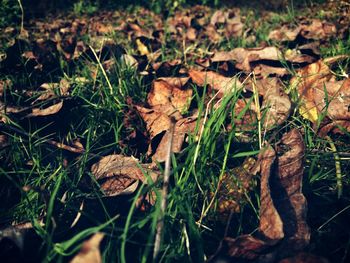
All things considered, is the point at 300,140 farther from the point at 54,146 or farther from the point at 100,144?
the point at 54,146

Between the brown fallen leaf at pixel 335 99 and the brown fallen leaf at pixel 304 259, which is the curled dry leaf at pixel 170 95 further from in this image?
the brown fallen leaf at pixel 304 259

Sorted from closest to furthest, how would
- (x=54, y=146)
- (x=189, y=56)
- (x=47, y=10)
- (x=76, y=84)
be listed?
(x=54, y=146), (x=76, y=84), (x=189, y=56), (x=47, y=10)

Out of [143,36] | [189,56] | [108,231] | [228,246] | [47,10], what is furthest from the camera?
[47,10]

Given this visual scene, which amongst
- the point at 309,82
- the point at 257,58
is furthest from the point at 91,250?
the point at 257,58

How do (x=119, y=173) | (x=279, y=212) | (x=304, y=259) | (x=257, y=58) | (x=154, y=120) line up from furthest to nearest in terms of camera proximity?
(x=257, y=58), (x=154, y=120), (x=119, y=173), (x=279, y=212), (x=304, y=259)

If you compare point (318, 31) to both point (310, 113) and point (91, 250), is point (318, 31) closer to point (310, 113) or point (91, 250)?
point (310, 113)

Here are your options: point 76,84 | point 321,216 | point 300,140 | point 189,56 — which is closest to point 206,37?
point 189,56
